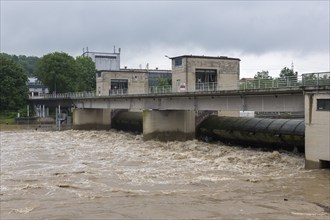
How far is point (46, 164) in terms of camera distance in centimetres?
3238

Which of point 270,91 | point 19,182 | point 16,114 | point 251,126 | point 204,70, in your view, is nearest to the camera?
point 19,182

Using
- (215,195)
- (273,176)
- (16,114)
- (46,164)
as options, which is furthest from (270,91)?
(16,114)

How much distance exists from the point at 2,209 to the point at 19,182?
6433 mm

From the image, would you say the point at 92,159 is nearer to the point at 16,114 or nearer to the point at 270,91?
the point at 270,91

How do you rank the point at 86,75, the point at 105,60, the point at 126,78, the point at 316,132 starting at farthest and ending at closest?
1. the point at 105,60
2. the point at 86,75
3. the point at 126,78
4. the point at 316,132

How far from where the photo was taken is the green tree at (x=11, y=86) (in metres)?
92.2

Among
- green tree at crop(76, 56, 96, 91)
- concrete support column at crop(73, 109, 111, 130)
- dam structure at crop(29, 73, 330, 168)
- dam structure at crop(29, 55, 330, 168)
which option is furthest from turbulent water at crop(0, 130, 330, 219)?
green tree at crop(76, 56, 96, 91)

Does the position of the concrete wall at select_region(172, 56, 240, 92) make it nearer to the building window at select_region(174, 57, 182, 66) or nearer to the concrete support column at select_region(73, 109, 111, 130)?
the building window at select_region(174, 57, 182, 66)

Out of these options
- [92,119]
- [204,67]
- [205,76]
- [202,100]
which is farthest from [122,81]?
[202,100]

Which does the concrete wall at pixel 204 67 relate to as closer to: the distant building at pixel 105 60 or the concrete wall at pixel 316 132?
the concrete wall at pixel 316 132

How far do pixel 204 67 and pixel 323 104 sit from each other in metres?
28.0

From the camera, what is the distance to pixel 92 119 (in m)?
72.1

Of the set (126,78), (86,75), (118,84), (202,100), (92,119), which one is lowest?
(92,119)

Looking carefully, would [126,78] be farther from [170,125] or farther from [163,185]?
[163,185]
